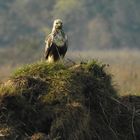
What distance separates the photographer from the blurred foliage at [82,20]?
58.8m

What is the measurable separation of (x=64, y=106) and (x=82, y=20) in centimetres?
5341

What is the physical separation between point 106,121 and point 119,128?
261 mm

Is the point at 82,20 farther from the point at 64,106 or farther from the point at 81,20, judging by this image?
the point at 64,106

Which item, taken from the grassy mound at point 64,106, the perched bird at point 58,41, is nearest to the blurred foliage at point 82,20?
the perched bird at point 58,41

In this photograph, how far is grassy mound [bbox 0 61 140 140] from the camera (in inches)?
344

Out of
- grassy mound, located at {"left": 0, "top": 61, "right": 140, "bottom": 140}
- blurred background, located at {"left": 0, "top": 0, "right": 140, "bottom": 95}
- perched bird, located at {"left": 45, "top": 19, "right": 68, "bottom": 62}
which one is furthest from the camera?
blurred background, located at {"left": 0, "top": 0, "right": 140, "bottom": 95}

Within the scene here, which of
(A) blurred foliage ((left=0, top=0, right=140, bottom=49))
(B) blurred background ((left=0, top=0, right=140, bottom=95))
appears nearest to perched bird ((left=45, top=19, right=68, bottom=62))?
(B) blurred background ((left=0, top=0, right=140, bottom=95))

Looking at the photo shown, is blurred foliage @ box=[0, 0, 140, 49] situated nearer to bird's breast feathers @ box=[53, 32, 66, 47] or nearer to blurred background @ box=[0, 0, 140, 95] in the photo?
blurred background @ box=[0, 0, 140, 95]

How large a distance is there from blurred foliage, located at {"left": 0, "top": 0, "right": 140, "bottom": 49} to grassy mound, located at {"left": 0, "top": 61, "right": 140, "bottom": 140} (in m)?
47.1

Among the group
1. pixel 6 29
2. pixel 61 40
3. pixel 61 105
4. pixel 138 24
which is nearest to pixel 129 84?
pixel 61 40

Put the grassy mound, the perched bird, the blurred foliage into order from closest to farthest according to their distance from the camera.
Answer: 1. the grassy mound
2. the perched bird
3. the blurred foliage

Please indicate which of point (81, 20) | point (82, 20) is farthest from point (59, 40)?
point (82, 20)

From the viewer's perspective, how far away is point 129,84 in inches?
747

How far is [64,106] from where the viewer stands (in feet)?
29.3
